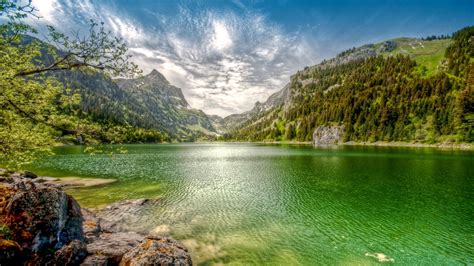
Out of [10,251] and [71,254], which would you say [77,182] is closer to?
[71,254]

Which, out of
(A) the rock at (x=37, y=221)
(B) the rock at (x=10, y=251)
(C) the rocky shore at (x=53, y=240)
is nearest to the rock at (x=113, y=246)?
(C) the rocky shore at (x=53, y=240)

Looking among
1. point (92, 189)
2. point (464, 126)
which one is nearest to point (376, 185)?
point (92, 189)

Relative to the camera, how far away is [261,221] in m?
24.1

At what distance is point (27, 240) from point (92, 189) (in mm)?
31481

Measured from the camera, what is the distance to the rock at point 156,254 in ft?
38.2

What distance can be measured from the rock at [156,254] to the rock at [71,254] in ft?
7.03

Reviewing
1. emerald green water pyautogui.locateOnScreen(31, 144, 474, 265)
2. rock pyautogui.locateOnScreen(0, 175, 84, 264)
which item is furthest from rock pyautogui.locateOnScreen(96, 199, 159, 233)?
rock pyautogui.locateOnScreen(0, 175, 84, 264)

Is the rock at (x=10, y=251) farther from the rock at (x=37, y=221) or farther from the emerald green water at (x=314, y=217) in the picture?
the emerald green water at (x=314, y=217)

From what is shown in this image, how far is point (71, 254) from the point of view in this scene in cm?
1177

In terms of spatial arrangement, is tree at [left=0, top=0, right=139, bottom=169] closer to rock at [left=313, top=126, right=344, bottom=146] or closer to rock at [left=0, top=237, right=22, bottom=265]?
rock at [left=0, top=237, right=22, bottom=265]

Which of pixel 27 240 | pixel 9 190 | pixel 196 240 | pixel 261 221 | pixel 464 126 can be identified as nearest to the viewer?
pixel 27 240

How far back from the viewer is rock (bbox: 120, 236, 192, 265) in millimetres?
11656

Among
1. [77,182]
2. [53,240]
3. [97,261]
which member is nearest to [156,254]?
[97,261]

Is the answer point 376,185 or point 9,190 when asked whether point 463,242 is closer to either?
point 376,185
